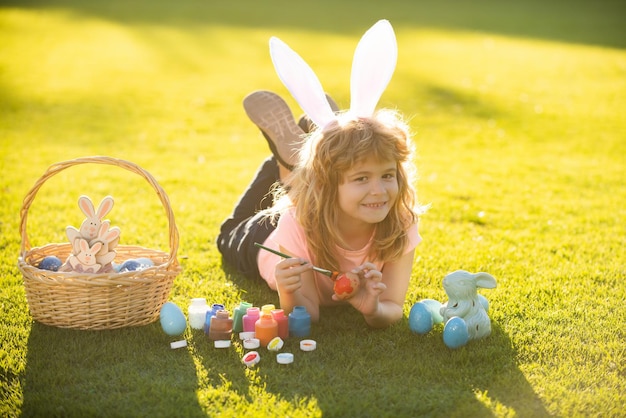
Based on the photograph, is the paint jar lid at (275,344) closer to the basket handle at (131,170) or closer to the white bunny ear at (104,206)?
the basket handle at (131,170)

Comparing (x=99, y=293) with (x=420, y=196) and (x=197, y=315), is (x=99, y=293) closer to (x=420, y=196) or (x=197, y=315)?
(x=197, y=315)

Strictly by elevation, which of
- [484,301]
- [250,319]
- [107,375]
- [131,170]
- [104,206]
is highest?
[131,170]

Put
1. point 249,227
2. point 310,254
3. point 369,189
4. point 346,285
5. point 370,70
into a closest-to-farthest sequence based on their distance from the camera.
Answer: point 346,285 < point 369,189 < point 370,70 < point 310,254 < point 249,227

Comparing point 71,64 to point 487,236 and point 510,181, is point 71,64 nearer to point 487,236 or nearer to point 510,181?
point 510,181

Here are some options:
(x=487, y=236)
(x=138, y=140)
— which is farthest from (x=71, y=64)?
(x=487, y=236)

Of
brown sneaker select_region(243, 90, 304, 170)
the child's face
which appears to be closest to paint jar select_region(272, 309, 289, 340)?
the child's face

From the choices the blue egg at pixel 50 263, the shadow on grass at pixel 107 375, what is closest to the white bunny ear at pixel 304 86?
the shadow on grass at pixel 107 375

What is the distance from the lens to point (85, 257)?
2893 mm

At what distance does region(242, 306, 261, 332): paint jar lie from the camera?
288 cm

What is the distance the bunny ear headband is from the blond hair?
0.07 meters

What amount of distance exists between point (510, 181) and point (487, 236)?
4.27 feet

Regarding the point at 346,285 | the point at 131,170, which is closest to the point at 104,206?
the point at 131,170

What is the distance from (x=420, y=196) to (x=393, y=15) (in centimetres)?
1207

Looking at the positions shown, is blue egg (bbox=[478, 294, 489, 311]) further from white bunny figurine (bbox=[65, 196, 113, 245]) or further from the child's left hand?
white bunny figurine (bbox=[65, 196, 113, 245])
